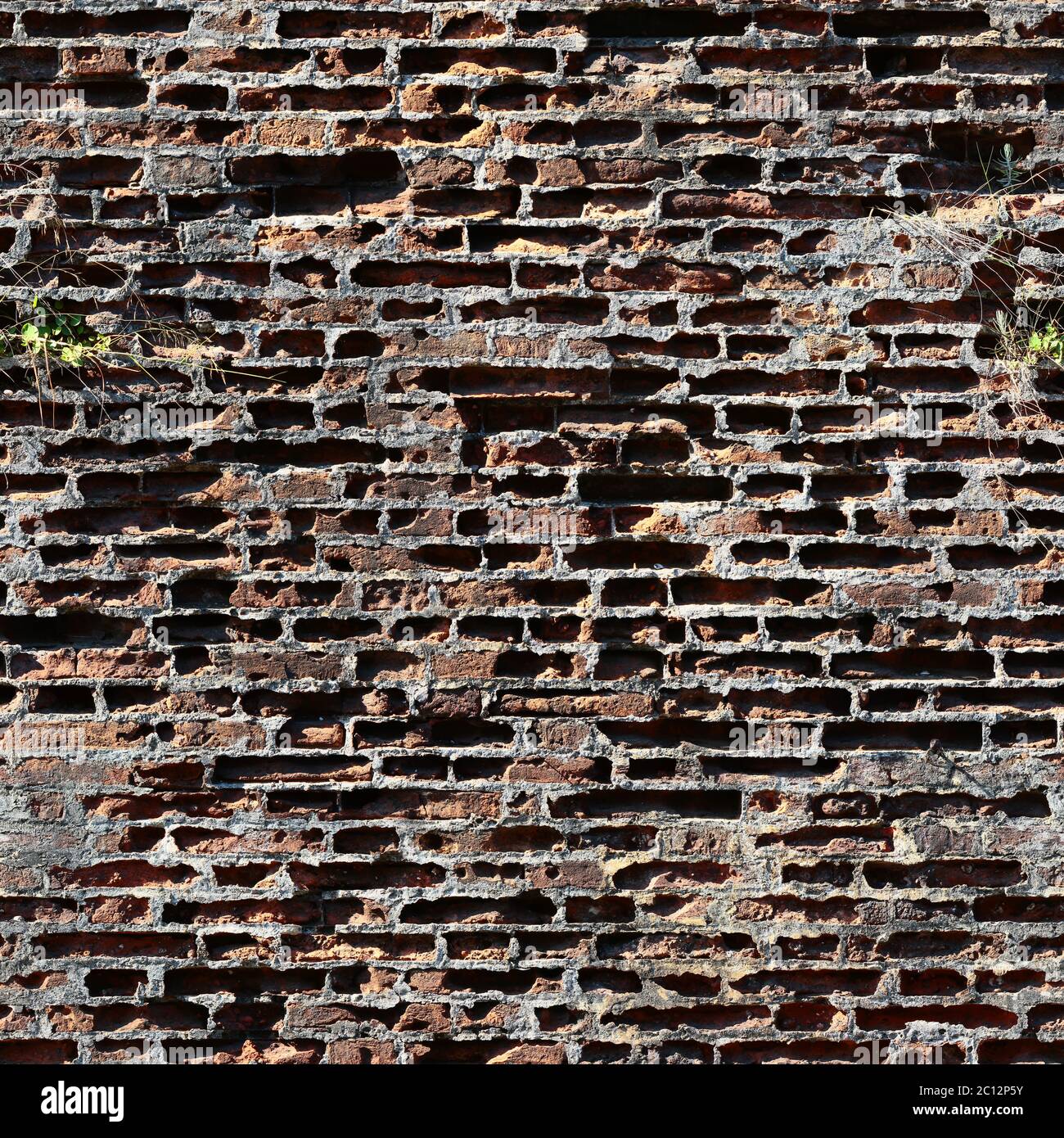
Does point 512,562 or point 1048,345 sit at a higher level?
point 1048,345

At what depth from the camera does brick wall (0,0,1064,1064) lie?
10.2 feet

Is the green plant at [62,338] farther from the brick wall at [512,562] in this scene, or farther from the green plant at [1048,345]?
the green plant at [1048,345]

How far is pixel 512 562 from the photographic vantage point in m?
3.13

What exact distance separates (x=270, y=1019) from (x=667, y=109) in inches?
107

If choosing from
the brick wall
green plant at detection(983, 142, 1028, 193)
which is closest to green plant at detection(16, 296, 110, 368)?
the brick wall

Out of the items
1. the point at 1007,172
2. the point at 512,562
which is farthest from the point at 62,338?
the point at 1007,172

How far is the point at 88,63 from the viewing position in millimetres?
3113

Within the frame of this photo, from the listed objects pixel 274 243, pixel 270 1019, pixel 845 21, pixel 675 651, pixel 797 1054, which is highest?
pixel 845 21

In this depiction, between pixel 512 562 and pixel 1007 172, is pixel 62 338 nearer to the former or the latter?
pixel 512 562

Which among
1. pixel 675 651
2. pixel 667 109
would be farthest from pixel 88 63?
pixel 675 651

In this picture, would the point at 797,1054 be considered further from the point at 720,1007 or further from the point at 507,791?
the point at 507,791

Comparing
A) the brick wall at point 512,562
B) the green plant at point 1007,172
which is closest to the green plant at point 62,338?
the brick wall at point 512,562

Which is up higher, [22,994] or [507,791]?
[507,791]

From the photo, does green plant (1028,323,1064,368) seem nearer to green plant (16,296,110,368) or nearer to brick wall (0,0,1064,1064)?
brick wall (0,0,1064,1064)
